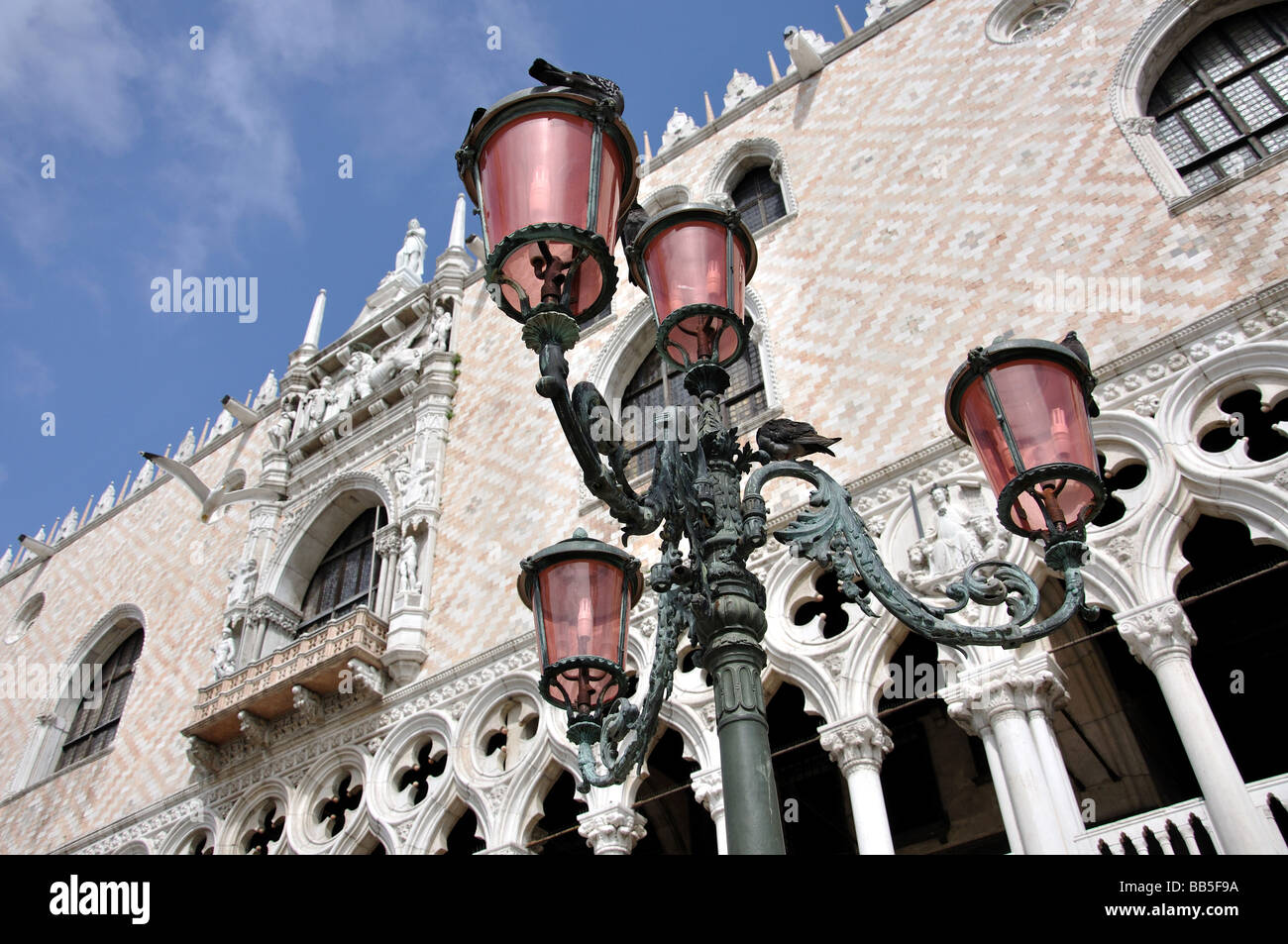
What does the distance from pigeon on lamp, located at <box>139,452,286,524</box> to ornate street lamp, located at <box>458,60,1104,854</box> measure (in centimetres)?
1012

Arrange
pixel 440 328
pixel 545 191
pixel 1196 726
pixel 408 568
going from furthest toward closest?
1. pixel 440 328
2. pixel 408 568
3. pixel 1196 726
4. pixel 545 191

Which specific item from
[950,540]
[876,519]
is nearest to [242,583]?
[876,519]

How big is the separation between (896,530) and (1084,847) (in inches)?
97.2

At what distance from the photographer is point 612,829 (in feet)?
24.5

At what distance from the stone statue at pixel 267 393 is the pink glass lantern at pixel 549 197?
43.0ft

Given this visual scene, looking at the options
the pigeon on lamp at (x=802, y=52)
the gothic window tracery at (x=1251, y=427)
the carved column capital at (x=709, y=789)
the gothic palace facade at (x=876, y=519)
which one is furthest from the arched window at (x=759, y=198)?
the carved column capital at (x=709, y=789)

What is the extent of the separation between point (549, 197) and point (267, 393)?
1376 centimetres

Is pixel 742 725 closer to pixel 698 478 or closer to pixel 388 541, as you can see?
pixel 698 478

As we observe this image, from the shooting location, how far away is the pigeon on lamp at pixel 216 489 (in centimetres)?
1302

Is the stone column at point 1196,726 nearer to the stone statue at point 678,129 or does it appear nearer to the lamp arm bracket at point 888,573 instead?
the lamp arm bracket at point 888,573

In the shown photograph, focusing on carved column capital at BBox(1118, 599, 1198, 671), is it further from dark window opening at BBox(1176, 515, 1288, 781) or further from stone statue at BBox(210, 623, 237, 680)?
stone statue at BBox(210, 623, 237, 680)

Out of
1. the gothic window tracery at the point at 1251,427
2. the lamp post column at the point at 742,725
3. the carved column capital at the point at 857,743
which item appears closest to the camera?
the lamp post column at the point at 742,725

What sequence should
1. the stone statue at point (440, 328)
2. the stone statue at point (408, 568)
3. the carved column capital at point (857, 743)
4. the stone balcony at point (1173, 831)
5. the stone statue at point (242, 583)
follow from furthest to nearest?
the stone statue at point (440, 328)
the stone statue at point (242, 583)
the stone statue at point (408, 568)
the carved column capital at point (857, 743)
the stone balcony at point (1173, 831)
